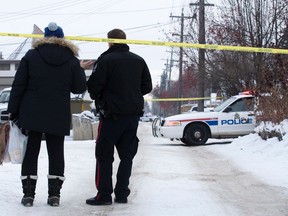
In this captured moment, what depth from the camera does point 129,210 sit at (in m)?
5.57

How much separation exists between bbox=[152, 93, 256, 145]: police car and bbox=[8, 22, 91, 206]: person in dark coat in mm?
10639

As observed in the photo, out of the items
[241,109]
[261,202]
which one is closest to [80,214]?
[261,202]

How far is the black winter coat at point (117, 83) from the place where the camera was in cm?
580

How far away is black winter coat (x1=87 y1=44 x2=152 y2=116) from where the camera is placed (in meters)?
5.80

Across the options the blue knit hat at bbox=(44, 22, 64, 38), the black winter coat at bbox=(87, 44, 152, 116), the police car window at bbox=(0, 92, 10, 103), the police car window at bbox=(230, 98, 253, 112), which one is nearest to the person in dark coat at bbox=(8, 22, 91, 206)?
the blue knit hat at bbox=(44, 22, 64, 38)

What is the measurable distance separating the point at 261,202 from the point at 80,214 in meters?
2.01

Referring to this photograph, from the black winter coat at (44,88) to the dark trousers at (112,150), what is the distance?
411mm

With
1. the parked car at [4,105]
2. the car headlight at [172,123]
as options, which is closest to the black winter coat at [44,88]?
the parked car at [4,105]

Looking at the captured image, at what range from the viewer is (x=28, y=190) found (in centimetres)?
564

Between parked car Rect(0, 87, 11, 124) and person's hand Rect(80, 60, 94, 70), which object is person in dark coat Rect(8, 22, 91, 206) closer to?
person's hand Rect(80, 60, 94, 70)

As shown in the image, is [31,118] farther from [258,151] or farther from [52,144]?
[258,151]

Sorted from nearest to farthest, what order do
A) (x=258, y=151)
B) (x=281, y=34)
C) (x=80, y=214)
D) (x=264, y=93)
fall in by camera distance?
(x=80, y=214)
(x=258, y=151)
(x=264, y=93)
(x=281, y=34)

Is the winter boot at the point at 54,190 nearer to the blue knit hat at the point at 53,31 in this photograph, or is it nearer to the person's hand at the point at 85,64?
the person's hand at the point at 85,64

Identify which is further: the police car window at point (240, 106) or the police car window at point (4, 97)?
the police car window at point (4, 97)
